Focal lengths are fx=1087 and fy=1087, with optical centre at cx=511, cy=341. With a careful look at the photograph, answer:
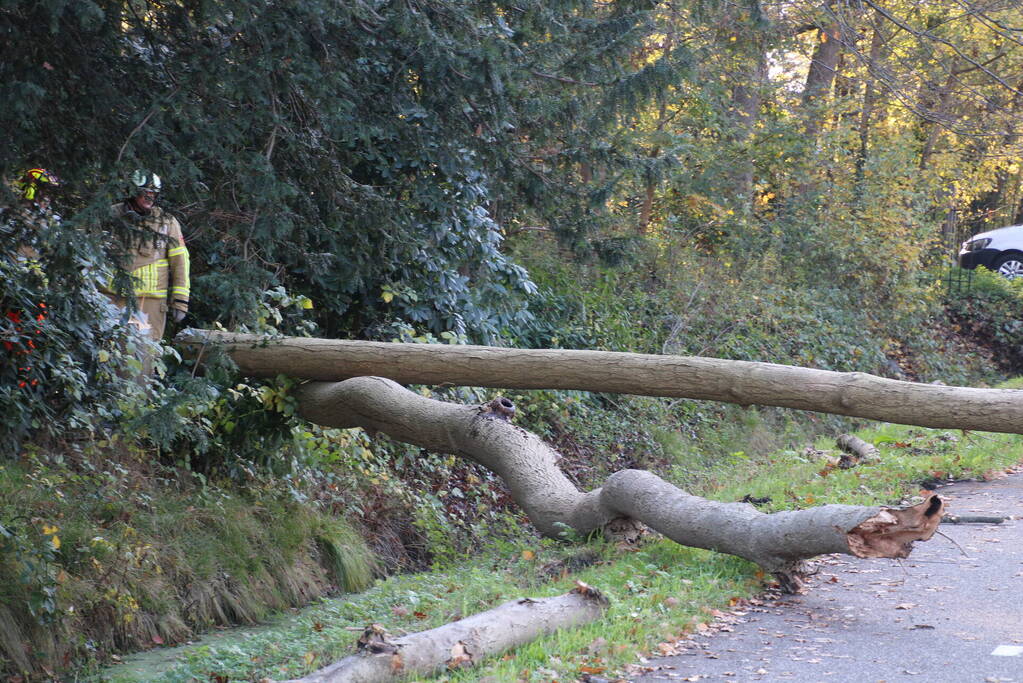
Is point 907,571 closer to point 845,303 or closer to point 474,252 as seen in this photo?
point 474,252

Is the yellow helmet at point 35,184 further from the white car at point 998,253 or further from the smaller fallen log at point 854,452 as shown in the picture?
the white car at point 998,253

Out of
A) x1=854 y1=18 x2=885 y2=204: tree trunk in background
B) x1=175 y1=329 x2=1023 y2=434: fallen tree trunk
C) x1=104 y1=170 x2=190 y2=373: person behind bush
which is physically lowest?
x1=175 y1=329 x2=1023 y2=434: fallen tree trunk

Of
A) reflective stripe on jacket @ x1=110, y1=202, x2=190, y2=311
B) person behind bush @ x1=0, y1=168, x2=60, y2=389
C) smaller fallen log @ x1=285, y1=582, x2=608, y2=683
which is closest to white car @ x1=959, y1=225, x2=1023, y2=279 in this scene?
reflective stripe on jacket @ x1=110, y1=202, x2=190, y2=311

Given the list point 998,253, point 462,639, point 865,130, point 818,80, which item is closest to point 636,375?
point 462,639

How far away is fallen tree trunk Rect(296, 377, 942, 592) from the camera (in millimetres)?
6164

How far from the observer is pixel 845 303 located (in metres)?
20.9

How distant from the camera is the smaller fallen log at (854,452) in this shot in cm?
1127

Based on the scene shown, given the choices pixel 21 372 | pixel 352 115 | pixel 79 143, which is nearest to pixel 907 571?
pixel 352 115

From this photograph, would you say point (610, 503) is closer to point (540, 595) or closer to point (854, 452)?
point (540, 595)

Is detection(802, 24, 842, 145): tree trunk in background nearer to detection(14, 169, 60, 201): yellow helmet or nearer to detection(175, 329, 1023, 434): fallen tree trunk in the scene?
detection(175, 329, 1023, 434): fallen tree trunk

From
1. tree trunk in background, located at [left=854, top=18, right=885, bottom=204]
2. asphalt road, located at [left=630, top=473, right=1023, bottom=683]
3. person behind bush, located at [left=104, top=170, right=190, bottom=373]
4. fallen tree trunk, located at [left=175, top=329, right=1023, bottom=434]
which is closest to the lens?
asphalt road, located at [left=630, top=473, right=1023, bottom=683]

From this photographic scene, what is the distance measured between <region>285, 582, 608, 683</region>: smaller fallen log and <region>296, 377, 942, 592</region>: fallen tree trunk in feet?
4.15

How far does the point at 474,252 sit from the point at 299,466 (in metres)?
3.09

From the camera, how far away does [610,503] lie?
768 cm
